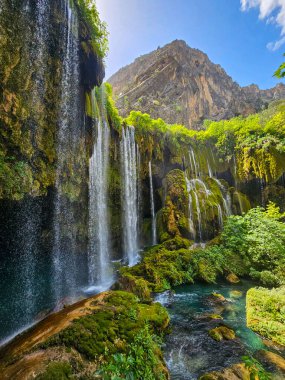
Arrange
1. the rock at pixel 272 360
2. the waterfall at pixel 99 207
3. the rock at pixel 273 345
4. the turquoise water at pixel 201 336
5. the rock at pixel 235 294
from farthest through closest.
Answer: the waterfall at pixel 99 207, the rock at pixel 235 294, the rock at pixel 273 345, the turquoise water at pixel 201 336, the rock at pixel 272 360

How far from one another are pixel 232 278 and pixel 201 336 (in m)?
6.66

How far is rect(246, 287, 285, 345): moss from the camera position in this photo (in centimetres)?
617

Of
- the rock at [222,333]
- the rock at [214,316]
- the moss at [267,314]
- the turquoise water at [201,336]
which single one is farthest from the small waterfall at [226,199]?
the rock at [222,333]

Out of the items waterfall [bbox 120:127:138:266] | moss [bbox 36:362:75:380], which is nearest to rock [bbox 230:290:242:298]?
waterfall [bbox 120:127:138:266]

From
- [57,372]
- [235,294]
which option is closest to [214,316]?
[235,294]

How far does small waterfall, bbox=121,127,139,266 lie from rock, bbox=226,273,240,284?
21.6ft

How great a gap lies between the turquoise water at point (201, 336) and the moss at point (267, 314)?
294mm

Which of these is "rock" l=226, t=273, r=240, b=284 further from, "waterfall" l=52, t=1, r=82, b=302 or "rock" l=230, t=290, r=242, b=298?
"waterfall" l=52, t=1, r=82, b=302

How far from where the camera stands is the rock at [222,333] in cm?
605

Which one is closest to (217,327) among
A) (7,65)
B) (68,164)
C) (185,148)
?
(68,164)

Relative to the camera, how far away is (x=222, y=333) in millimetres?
6238

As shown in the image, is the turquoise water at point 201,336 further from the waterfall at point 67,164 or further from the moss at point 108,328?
the waterfall at point 67,164

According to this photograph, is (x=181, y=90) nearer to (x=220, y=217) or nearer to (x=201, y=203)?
(x=201, y=203)

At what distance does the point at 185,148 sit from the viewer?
23812 mm
